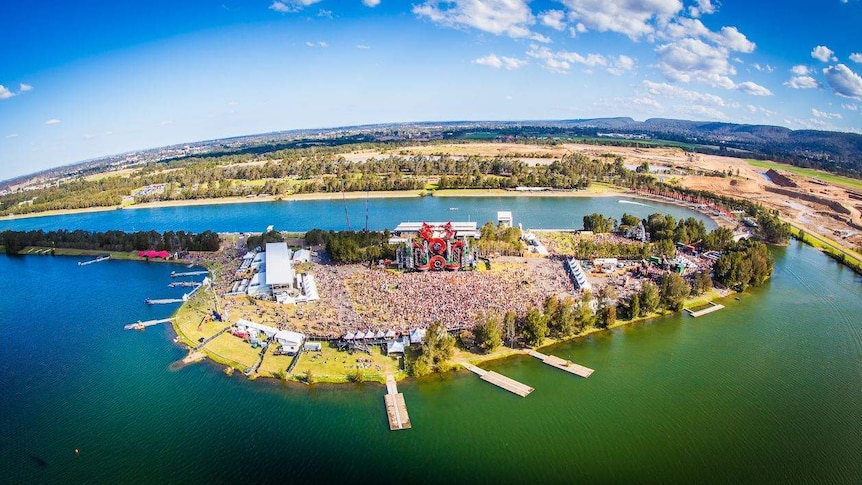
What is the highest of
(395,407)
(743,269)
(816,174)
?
(816,174)

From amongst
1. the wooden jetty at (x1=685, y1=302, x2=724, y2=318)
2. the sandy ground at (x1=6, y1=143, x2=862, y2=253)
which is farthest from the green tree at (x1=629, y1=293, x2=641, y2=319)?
the sandy ground at (x1=6, y1=143, x2=862, y2=253)

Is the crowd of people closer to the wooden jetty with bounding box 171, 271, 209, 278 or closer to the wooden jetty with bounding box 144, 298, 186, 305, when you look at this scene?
the wooden jetty with bounding box 144, 298, 186, 305

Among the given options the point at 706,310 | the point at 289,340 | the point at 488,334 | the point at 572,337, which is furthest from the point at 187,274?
the point at 706,310

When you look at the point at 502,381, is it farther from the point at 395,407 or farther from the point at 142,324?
the point at 142,324

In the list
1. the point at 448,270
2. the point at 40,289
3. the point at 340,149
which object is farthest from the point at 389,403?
the point at 340,149

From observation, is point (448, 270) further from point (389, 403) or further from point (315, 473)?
point (315, 473)
